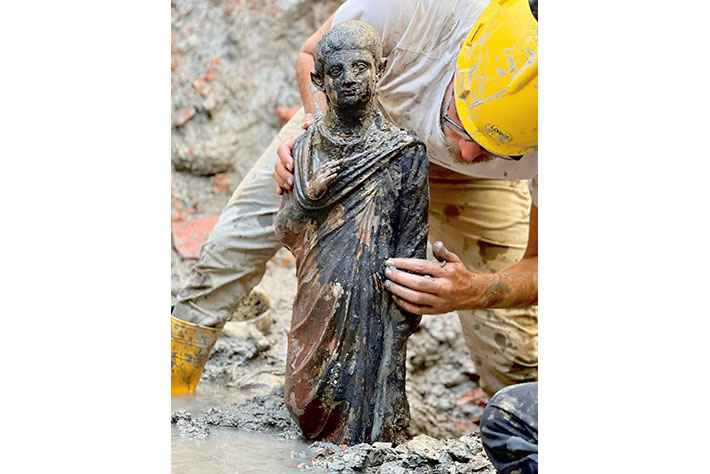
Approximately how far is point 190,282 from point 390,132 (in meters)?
1.25

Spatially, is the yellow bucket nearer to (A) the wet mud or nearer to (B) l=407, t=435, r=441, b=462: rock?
(A) the wet mud

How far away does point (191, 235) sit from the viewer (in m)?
5.64

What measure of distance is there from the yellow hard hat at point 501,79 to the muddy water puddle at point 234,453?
3.52 ft

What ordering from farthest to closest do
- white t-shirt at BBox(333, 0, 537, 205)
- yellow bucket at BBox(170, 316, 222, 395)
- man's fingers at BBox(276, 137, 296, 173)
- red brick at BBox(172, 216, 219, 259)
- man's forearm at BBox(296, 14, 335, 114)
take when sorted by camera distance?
red brick at BBox(172, 216, 219, 259), yellow bucket at BBox(170, 316, 222, 395), man's forearm at BBox(296, 14, 335, 114), white t-shirt at BBox(333, 0, 537, 205), man's fingers at BBox(276, 137, 296, 173)

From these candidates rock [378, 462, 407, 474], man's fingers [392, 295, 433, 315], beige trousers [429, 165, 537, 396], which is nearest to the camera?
rock [378, 462, 407, 474]

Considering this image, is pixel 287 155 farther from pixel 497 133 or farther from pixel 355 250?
pixel 497 133

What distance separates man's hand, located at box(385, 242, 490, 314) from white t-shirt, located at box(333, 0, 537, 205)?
1.72ft

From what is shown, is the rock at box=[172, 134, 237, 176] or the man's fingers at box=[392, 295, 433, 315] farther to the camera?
the rock at box=[172, 134, 237, 176]

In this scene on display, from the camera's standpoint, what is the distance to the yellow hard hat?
9.16 ft

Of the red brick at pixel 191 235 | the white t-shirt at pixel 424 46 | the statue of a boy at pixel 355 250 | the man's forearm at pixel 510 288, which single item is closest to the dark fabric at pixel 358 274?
the statue of a boy at pixel 355 250

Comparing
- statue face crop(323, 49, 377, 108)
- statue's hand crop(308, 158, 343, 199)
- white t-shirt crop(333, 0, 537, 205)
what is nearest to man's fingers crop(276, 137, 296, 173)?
statue's hand crop(308, 158, 343, 199)

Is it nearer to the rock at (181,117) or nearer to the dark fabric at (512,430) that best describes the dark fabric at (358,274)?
the dark fabric at (512,430)
